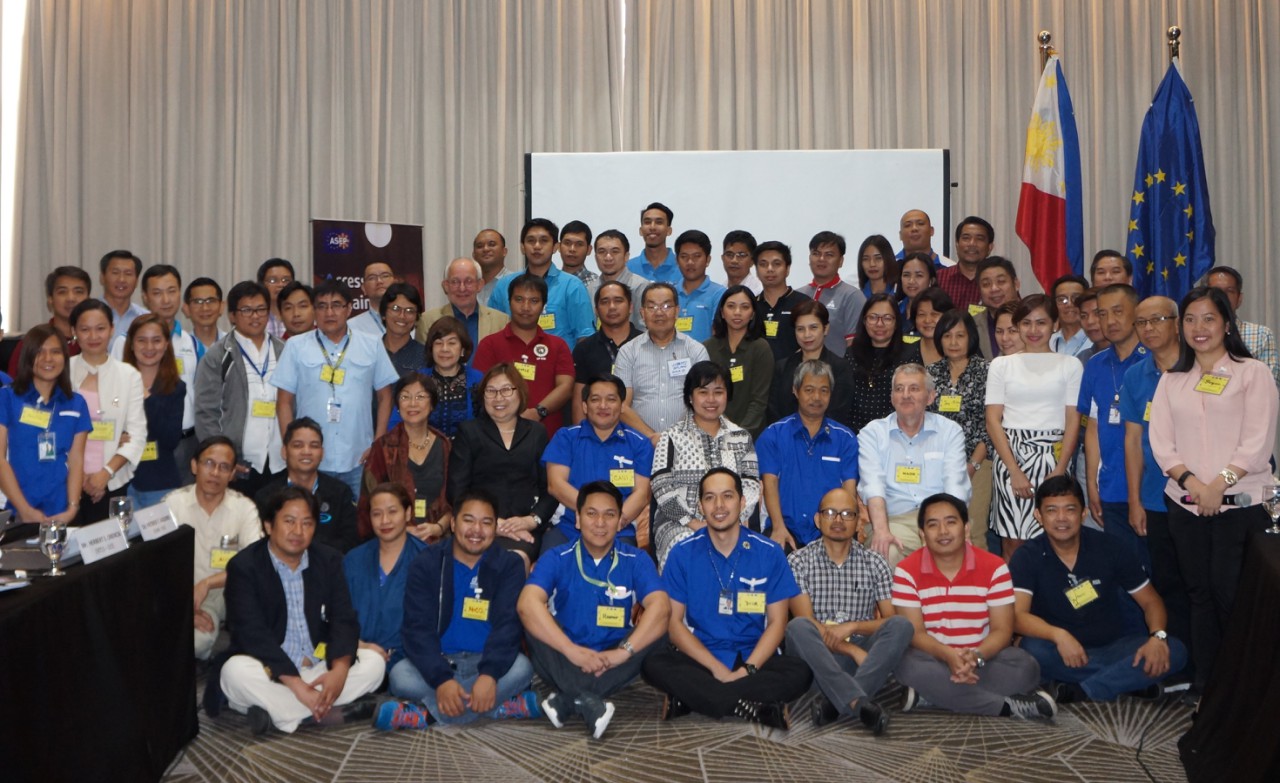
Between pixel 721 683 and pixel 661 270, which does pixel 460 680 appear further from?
pixel 661 270

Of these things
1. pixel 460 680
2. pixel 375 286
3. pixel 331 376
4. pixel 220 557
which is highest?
pixel 375 286

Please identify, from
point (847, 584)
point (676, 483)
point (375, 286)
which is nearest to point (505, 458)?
point (676, 483)

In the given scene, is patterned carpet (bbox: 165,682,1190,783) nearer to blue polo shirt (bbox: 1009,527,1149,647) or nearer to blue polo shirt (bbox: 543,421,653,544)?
blue polo shirt (bbox: 1009,527,1149,647)

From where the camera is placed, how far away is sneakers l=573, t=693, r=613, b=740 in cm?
Result: 396

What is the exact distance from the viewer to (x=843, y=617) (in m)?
4.58

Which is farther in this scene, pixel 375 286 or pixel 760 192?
pixel 760 192

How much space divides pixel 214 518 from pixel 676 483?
201 cm

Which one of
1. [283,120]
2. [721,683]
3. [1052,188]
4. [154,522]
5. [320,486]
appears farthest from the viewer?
[283,120]

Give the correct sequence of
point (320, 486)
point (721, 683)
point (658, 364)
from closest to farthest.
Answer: point (721, 683) < point (320, 486) < point (658, 364)

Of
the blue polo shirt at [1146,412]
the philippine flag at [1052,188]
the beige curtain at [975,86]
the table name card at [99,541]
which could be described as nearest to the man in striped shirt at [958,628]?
the blue polo shirt at [1146,412]

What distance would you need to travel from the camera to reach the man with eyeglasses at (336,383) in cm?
523

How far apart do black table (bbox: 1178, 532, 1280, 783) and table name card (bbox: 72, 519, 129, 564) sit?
3134 mm

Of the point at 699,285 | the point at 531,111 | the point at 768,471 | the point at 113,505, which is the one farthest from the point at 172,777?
the point at 531,111

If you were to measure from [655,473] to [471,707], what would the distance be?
1450mm
